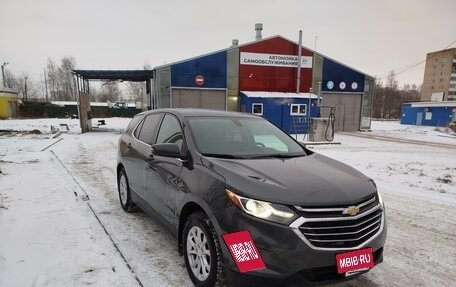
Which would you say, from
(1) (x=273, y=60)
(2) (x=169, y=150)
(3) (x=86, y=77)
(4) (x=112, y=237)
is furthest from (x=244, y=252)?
(3) (x=86, y=77)

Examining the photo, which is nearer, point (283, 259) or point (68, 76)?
point (283, 259)

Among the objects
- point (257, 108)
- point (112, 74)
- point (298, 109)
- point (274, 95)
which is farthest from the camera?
point (112, 74)

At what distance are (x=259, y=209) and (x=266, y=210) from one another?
0.06 m

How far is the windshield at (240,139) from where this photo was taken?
340cm

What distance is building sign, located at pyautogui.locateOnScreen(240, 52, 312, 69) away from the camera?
2244 cm

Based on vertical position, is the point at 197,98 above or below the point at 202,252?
above

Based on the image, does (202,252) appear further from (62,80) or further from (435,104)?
(62,80)

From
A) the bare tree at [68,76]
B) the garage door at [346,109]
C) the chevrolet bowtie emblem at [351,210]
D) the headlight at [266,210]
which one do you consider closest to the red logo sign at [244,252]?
the headlight at [266,210]

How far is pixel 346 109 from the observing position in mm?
25438

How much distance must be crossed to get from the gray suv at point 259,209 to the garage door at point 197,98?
1772cm

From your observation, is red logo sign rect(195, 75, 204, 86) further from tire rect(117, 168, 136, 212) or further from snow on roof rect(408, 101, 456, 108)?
snow on roof rect(408, 101, 456, 108)

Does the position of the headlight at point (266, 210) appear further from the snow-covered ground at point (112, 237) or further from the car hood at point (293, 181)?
the snow-covered ground at point (112, 237)

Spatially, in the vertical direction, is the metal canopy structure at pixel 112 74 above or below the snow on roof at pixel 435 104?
above

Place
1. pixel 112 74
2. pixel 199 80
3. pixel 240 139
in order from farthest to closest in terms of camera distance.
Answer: pixel 112 74
pixel 199 80
pixel 240 139
